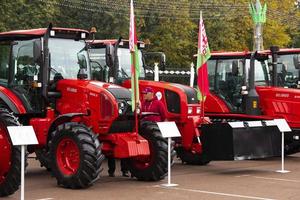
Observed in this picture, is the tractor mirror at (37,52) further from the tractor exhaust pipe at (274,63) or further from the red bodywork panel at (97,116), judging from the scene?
the tractor exhaust pipe at (274,63)

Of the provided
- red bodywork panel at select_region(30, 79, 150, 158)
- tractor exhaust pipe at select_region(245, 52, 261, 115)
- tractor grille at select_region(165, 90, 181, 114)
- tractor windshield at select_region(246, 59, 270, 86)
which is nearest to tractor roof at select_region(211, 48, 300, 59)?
tractor windshield at select_region(246, 59, 270, 86)

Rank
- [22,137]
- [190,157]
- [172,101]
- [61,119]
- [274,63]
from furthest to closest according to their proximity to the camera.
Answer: [274,63], [190,157], [172,101], [61,119], [22,137]

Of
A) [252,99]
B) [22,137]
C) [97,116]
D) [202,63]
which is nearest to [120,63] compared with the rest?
[202,63]

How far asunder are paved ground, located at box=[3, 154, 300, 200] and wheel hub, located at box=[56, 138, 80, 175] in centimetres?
38

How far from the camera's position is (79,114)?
1069 cm

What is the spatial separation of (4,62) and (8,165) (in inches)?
127

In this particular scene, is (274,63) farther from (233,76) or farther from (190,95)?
(190,95)

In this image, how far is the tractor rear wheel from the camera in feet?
29.6

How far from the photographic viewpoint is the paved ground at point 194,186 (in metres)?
9.77

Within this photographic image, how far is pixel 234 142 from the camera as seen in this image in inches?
487

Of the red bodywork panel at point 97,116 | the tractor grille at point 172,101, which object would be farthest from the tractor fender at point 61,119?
the tractor grille at point 172,101

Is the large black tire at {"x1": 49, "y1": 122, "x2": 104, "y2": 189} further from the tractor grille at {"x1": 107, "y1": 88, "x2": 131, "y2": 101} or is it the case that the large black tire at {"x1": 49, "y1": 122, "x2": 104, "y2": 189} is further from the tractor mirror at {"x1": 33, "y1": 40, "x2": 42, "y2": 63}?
the tractor mirror at {"x1": 33, "y1": 40, "x2": 42, "y2": 63}

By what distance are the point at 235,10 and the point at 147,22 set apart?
7660mm

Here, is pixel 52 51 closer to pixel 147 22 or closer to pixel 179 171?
pixel 179 171
